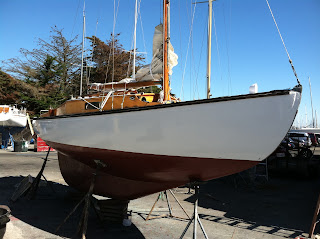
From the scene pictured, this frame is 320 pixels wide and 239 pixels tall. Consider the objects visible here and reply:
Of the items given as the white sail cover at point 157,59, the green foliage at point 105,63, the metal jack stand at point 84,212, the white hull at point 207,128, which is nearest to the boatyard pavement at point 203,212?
the metal jack stand at point 84,212

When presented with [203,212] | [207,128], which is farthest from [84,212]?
[203,212]

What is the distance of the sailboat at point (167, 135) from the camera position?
3.00 m

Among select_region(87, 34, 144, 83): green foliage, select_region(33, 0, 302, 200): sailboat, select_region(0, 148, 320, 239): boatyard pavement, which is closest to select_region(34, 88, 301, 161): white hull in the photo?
select_region(33, 0, 302, 200): sailboat

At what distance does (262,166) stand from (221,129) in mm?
7681

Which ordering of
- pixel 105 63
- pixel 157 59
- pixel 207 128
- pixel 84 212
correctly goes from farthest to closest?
pixel 105 63, pixel 157 59, pixel 84 212, pixel 207 128

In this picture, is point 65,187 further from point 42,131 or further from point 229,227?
point 229,227

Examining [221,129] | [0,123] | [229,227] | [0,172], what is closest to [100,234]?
[229,227]

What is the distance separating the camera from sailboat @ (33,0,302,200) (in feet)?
9.84

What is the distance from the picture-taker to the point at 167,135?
346 cm

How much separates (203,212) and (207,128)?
3.28 m

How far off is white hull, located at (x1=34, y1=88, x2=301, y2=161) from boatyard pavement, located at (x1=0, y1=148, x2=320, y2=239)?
1790 mm

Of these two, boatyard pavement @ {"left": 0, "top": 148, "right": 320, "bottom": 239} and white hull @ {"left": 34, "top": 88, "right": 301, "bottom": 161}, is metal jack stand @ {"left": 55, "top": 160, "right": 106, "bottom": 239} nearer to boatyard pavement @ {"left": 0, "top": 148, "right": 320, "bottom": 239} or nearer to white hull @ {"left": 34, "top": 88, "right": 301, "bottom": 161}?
boatyard pavement @ {"left": 0, "top": 148, "right": 320, "bottom": 239}

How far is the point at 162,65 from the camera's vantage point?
5496 millimetres

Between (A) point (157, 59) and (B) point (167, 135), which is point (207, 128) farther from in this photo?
(A) point (157, 59)
